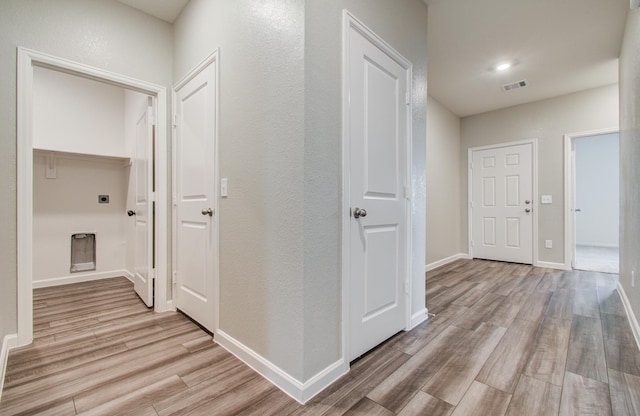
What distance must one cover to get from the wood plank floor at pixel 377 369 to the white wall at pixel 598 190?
5515 millimetres

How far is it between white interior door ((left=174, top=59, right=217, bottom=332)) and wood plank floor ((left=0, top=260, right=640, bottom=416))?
22cm

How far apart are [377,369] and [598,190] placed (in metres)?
7.99

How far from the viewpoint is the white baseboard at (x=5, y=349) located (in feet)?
4.82

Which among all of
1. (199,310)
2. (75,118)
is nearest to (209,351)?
(199,310)

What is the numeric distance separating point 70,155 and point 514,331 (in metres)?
4.95

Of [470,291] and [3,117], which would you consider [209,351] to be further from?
[470,291]

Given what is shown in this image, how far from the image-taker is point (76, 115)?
342cm

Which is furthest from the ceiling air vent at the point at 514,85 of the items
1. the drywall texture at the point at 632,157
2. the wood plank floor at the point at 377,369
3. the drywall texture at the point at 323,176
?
the drywall texture at the point at 323,176

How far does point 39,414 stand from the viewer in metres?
1.23

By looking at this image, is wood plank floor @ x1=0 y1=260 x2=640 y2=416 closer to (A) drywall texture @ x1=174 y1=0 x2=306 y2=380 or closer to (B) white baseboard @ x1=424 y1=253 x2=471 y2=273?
(A) drywall texture @ x1=174 y1=0 x2=306 y2=380

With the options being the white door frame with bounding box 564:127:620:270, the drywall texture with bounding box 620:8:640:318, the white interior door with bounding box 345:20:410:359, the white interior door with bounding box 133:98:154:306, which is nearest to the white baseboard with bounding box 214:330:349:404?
the white interior door with bounding box 345:20:410:359

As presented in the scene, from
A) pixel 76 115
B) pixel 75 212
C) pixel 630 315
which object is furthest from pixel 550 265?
pixel 76 115

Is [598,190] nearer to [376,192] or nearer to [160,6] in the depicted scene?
[376,192]

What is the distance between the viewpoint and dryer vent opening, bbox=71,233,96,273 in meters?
3.41
